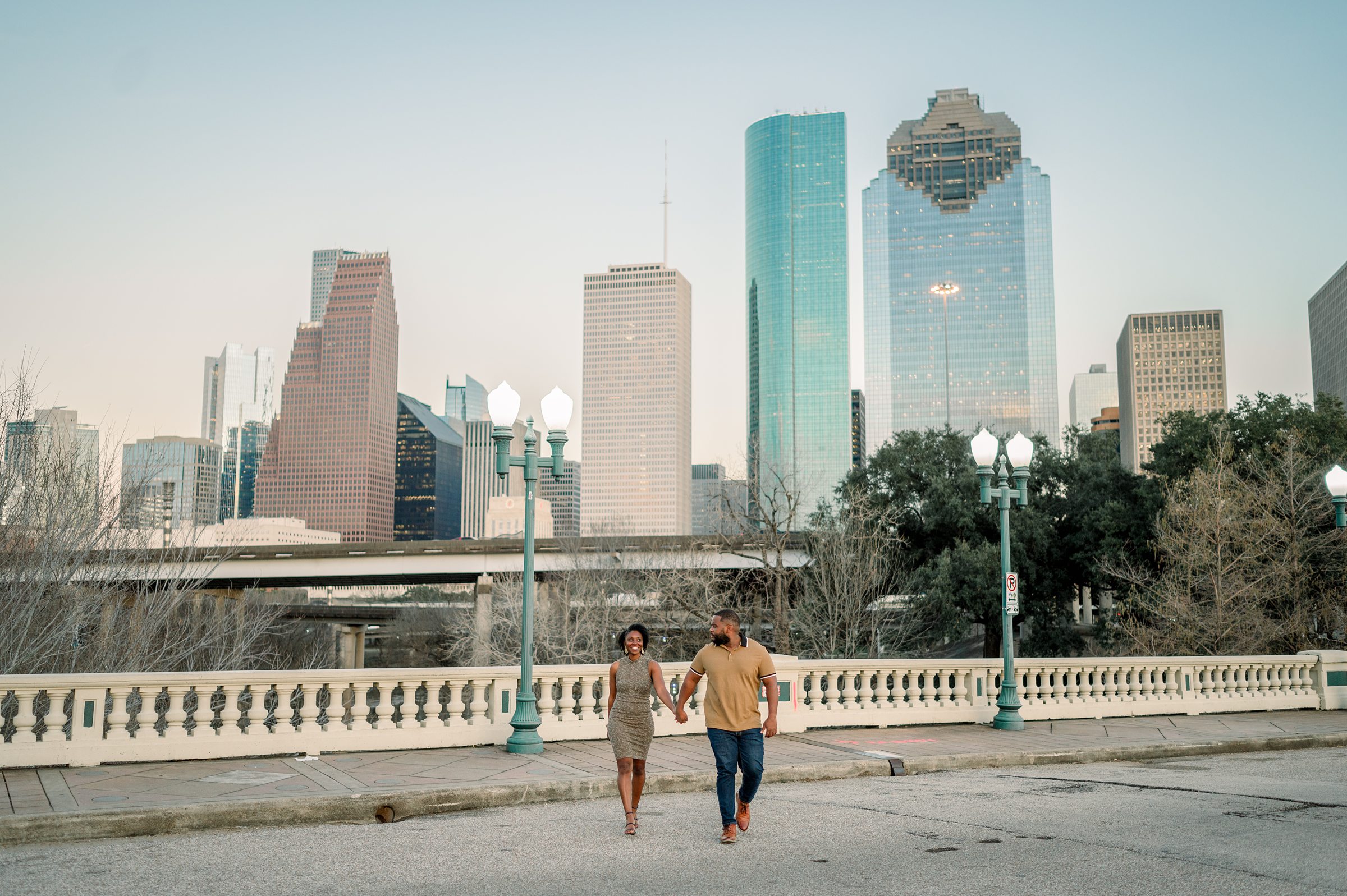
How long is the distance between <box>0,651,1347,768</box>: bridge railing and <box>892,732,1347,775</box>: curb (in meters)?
2.35

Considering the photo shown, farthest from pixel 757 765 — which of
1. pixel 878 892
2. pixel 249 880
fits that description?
pixel 249 880

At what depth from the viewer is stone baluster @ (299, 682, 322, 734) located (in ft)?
35.0

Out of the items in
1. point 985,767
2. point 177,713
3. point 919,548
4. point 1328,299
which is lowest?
point 985,767

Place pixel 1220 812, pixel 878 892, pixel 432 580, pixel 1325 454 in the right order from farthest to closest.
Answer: pixel 432 580
pixel 1325 454
pixel 1220 812
pixel 878 892

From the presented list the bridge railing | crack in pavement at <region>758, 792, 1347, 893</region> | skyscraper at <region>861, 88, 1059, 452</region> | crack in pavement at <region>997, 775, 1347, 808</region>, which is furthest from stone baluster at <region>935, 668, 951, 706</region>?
skyscraper at <region>861, 88, 1059, 452</region>

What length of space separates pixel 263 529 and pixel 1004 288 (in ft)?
487

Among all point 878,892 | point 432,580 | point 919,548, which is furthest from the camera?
point 432,580

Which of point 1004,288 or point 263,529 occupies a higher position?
point 1004,288

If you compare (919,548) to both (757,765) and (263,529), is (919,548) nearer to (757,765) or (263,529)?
(757,765)

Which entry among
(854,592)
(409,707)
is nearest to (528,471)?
(409,707)

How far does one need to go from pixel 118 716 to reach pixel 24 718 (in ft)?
2.62

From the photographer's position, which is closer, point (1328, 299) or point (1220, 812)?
point (1220, 812)

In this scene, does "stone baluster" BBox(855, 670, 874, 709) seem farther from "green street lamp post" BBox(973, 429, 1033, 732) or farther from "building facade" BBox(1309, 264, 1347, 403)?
"building facade" BBox(1309, 264, 1347, 403)

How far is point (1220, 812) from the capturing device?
27.6ft
